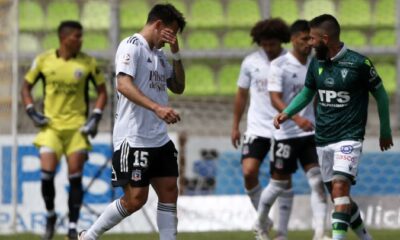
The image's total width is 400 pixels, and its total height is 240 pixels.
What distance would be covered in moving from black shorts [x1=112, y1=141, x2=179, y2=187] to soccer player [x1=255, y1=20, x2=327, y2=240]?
3.03 m

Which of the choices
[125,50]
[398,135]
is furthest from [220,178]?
[125,50]

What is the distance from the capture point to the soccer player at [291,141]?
11531 millimetres

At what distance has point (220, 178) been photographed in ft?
48.9

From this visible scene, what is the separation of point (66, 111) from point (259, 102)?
7.40 ft

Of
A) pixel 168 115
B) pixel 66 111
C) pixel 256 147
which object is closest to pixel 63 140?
pixel 66 111

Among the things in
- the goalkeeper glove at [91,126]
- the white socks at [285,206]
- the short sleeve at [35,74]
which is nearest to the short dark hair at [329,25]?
the white socks at [285,206]

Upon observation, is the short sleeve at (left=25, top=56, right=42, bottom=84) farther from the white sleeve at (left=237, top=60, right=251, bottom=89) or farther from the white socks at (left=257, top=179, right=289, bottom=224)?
the white socks at (left=257, top=179, right=289, bottom=224)

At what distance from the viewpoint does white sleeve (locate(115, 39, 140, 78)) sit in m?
8.31

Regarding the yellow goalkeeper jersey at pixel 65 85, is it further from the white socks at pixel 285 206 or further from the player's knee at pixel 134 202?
the player's knee at pixel 134 202

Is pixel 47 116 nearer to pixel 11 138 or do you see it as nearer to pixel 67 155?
pixel 67 155

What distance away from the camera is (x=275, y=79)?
38.0 feet

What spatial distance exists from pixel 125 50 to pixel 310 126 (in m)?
3.44

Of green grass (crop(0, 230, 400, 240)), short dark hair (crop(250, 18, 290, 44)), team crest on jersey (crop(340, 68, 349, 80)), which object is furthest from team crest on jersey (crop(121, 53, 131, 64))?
green grass (crop(0, 230, 400, 240))

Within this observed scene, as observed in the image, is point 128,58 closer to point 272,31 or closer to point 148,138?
point 148,138
